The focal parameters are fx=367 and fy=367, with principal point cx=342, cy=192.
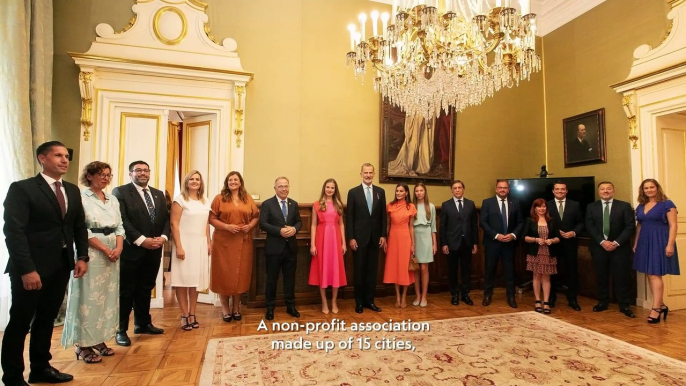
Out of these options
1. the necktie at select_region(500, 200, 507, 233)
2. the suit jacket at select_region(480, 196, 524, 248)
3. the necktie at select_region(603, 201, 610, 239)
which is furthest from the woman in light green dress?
the necktie at select_region(603, 201, 610, 239)

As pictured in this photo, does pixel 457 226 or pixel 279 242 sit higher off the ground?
pixel 457 226

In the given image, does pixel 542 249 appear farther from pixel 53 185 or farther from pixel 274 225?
pixel 53 185

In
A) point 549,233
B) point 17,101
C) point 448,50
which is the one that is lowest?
point 549,233

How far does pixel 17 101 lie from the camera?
3.09 meters

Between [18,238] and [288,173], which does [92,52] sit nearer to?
[288,173]

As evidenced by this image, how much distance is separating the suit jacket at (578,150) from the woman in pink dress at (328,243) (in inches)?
138

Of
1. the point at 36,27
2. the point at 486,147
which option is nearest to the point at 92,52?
the point at 36,27

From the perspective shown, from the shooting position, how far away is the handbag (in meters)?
4.05

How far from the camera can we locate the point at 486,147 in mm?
5406

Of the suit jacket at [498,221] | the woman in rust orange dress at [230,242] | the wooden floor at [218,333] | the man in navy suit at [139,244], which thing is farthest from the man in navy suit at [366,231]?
the man in navy suit at [139,244]

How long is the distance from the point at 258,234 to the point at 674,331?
4.10 meters

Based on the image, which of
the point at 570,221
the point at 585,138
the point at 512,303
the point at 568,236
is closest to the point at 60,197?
the point at 512,303

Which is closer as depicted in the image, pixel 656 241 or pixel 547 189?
pixel 656 241

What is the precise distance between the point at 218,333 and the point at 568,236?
376 cm
